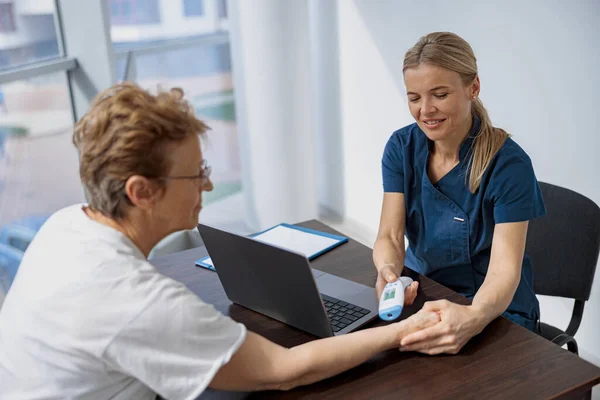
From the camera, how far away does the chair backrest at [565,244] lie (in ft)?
6.15

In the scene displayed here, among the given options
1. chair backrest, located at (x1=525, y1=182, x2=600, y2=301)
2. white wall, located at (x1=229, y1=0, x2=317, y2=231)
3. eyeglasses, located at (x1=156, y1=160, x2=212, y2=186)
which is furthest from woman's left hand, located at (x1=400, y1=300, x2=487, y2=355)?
white wall, located at (x1=229, y1=0, x2=317, y2=231)

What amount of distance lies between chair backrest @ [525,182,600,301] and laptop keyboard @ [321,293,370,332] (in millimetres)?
747

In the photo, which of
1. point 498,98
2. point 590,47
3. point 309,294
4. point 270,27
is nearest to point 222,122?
point 270,27

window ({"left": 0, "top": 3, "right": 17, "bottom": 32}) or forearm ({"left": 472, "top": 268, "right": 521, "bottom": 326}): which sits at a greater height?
window ({"left": 0, "top": 3, "right": 17, "bottom": 32})

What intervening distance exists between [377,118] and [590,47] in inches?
59.6

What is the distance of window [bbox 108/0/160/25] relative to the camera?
436cm

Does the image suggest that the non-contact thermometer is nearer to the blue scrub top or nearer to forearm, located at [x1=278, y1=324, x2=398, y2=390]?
forearm, located at [x1=278, y1=324, x2=398, y2=390]

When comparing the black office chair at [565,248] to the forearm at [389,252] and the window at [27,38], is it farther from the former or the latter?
the window at [27,38]

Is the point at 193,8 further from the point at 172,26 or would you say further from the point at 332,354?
the point at 332,354

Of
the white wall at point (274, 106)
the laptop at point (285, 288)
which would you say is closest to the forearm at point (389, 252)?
the laptop at point (285, 288)

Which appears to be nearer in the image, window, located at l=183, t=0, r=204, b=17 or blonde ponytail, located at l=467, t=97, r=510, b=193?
blonde ponytail, located at l=467, t=97, r=510, b=193

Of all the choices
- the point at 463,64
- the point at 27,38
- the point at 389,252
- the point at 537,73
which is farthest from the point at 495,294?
the point at 27,38

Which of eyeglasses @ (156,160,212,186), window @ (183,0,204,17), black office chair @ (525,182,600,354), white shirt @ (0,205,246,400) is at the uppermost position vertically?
window @ (183,0,204,17)

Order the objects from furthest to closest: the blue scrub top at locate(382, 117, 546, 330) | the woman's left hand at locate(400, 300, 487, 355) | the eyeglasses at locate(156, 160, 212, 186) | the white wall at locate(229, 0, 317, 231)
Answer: the white wall at locate(229, 0, 317, 231) → the blue scrub top at locate(382, 117, 546, 330) → the woman's left hand at locate(400, 300, 487, 355) → the eyeglasses at locate(156, 160, 212, 186)
